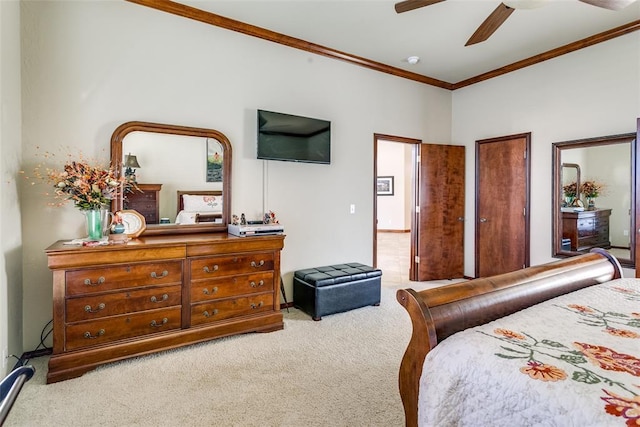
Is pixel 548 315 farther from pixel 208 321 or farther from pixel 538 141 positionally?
pixel 538 141

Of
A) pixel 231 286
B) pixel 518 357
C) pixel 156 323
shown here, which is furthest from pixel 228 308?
pixel 518 357

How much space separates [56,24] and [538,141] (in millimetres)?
5128

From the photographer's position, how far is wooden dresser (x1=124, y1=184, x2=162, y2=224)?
304 cm

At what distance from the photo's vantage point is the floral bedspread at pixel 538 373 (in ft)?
3.16

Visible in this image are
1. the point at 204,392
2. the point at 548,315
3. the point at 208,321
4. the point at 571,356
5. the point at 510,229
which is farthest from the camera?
the point at 510,229

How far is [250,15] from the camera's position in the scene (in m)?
3.36

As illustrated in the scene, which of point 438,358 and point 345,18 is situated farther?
point 345,18

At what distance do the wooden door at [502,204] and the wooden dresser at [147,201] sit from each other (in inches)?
167

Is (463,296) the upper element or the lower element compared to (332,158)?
lower

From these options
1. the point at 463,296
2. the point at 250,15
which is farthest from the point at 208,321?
the point at 250,15

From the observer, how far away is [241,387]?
2254mm

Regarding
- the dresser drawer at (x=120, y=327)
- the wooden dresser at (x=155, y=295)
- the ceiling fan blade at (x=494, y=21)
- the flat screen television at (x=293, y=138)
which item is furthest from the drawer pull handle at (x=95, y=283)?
the ceiling fan blade at (x=494, y=21)

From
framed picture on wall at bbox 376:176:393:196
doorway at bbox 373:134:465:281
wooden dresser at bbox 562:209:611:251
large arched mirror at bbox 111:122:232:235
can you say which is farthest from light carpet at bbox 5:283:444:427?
framed picture on wall at bbox 376:176:393:196

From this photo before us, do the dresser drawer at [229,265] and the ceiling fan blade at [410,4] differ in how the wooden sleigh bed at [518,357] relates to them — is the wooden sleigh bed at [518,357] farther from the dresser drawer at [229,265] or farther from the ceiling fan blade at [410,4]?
the ceiling fan blade at [410,4]
